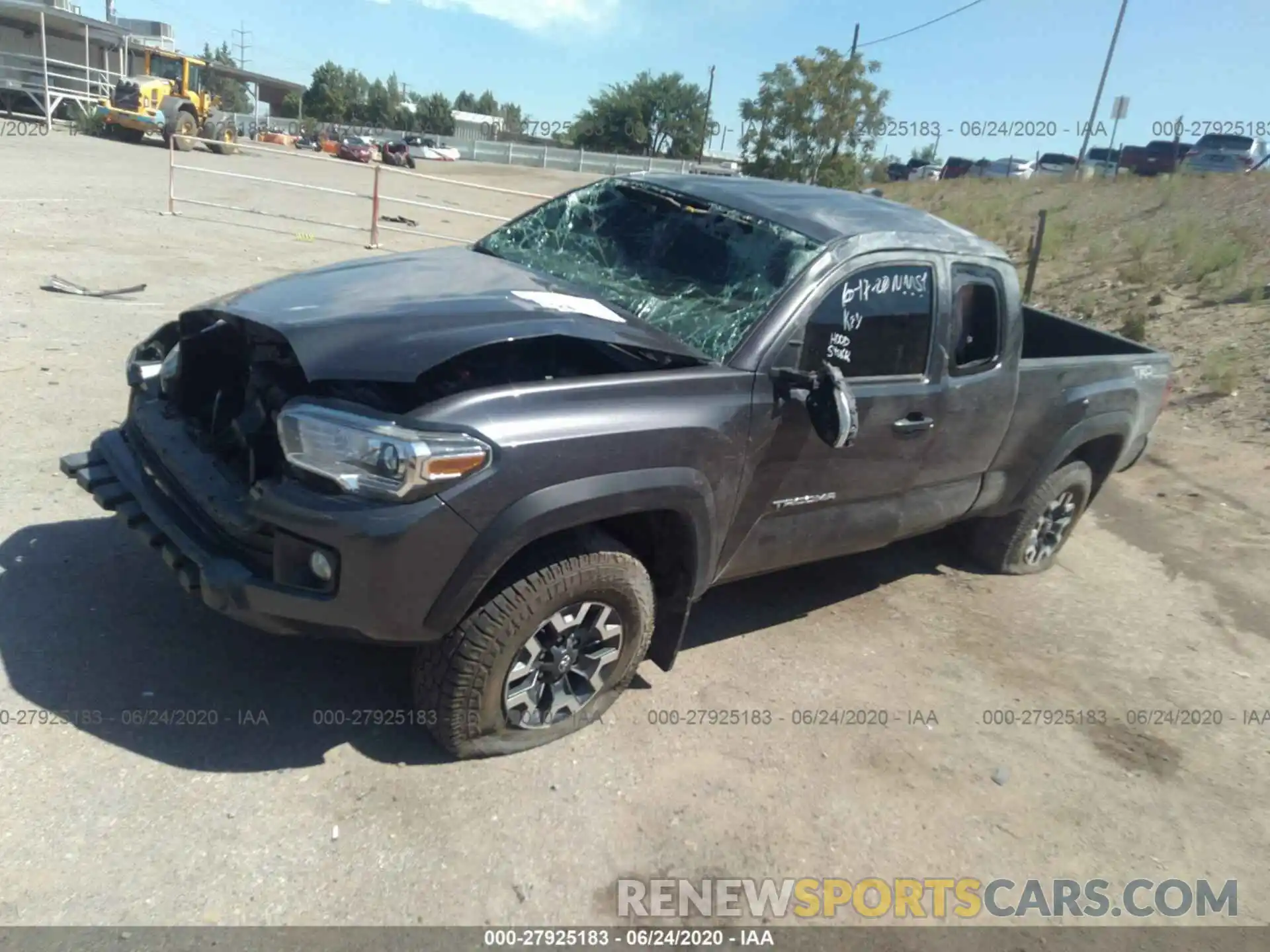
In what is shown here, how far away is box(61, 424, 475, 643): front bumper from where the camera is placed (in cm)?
274

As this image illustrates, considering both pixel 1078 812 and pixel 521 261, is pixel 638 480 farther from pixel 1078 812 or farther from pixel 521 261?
pixel 1078 812

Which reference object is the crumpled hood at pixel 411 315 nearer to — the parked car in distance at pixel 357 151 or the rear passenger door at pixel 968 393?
the rear passenger door at pixel 968 393

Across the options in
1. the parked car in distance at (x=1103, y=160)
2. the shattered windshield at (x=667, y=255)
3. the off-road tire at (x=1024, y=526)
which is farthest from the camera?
the parked car in distance at (x=1103, y=160)

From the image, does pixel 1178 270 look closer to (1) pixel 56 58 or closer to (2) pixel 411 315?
(2) pixel 411 315

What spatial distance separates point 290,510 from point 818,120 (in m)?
27.4

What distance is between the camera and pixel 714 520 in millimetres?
3465

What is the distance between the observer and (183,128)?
32.2 m

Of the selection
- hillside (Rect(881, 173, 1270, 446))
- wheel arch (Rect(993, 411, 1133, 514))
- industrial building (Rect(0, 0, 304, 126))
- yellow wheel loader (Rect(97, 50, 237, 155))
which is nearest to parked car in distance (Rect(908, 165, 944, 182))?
hillside (Rect(881, 173, 1270, 446))

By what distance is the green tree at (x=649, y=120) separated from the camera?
7344 centimetres

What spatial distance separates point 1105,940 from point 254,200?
59.9 ft

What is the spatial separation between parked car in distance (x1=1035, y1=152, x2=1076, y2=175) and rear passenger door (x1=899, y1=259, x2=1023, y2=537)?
3825cm

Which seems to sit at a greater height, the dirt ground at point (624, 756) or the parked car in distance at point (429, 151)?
the parked car in distance at point (429, 151)

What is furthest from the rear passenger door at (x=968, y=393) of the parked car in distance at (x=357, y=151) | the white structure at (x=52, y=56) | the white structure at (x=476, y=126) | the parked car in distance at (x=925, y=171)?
the white structure at (x=476, y=126)

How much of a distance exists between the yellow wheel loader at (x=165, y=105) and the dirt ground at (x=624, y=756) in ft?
93.7
